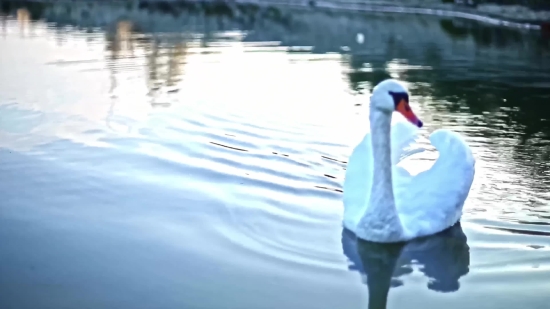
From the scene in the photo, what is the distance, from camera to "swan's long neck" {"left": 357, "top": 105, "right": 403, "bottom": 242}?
603cm

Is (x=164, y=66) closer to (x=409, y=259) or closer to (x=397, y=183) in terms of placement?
(x=397, y=183)

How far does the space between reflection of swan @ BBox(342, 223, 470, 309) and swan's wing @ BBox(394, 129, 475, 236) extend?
0.12m

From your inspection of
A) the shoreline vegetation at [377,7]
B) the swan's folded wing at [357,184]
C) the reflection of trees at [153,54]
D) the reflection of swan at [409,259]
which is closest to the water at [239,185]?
the reflection of swan at [409,259]

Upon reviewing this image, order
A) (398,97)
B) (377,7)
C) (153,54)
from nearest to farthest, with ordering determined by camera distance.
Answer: (398,97), (153,54), (377,7)

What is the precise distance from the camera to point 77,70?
50.9 feet

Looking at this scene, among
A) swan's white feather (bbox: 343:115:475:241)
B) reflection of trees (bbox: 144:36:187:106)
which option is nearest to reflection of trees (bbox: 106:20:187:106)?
reflection of trees (bbox: 144:36:187:106)

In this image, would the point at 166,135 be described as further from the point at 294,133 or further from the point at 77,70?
the point at 77,70

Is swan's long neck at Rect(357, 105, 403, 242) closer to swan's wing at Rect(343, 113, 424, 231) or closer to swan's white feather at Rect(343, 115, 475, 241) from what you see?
swan's white feather at Rect(343, 115, 475, 241)

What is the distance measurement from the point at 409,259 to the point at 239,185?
2.32 m

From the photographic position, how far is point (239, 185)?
25.9 feet

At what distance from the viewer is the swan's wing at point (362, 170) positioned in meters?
6.51

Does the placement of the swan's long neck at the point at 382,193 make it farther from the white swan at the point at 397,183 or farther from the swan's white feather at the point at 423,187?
the swan's white feather at the point at 423,187

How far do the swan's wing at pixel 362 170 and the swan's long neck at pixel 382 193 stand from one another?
0.94 feet

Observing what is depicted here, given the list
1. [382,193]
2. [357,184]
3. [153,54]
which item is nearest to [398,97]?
[382,193]
